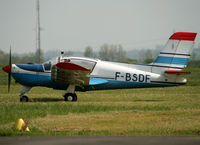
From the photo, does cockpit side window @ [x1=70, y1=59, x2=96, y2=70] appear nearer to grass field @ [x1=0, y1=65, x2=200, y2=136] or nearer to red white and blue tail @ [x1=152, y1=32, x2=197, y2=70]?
grass field @ [x1=0, y1=65, x2=200, y2=136]

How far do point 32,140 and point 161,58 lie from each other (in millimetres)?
11224

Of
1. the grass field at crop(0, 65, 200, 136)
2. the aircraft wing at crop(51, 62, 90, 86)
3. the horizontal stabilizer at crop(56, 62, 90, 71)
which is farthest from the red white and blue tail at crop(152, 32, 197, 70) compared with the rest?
the horizontal stabilizer at crop(56, 62, 90, 71)

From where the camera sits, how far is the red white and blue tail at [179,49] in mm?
18109

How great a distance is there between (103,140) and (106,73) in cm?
961

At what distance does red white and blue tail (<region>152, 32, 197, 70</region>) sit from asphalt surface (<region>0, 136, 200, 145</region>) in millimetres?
9249

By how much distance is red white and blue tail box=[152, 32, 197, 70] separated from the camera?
18.1 metres

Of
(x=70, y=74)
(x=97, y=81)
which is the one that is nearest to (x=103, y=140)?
(x=70, y=74)

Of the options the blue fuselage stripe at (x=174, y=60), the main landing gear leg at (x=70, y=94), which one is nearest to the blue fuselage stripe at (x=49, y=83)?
the main landing gear leg at (x=70, y=94)

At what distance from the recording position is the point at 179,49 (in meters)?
18.2

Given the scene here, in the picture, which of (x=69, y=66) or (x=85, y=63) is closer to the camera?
(x=69, y=66)

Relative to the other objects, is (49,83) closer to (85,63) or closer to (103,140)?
(85,63)

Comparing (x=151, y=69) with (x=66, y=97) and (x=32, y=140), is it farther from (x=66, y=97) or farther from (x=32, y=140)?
(x=32, y=140)

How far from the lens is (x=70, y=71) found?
17750 mm

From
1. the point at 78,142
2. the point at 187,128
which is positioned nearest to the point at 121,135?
the point at 78,142
